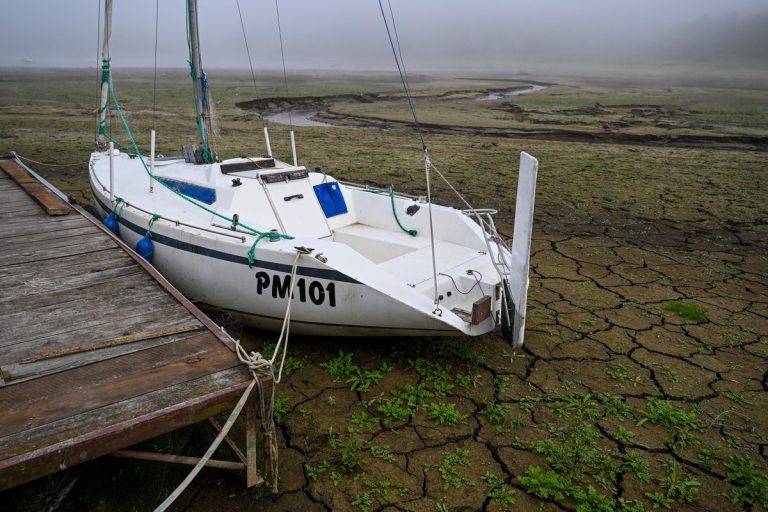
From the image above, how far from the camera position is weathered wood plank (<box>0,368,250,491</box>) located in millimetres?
2342

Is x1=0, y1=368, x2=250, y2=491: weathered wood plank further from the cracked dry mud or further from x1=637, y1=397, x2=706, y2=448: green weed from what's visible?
x1=637, y1=397, x2=706, y2=448: green weed

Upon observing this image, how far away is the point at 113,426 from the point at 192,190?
137 inches

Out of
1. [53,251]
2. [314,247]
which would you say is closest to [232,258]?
[314,247]

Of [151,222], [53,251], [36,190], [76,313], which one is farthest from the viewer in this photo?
[36,190]

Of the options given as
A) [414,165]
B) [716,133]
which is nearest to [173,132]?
[414,165]

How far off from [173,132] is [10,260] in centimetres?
1335

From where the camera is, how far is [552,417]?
12.4ft

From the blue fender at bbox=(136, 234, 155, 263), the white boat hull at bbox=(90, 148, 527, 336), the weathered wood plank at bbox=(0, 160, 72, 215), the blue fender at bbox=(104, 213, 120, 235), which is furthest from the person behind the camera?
the weathered wood plank at bbox=(0, 160, 72, 215)

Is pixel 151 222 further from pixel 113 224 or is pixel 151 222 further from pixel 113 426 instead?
pixel 113 426

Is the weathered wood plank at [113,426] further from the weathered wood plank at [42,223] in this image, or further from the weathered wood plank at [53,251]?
the weathered wood plank at [42,223]

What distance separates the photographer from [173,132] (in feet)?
55.5

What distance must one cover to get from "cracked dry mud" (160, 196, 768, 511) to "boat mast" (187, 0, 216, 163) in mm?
3209

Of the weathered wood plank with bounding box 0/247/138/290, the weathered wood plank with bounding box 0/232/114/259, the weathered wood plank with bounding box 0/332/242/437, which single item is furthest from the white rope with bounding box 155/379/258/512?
the weathered wood plank with bounding box 0/232/114/259

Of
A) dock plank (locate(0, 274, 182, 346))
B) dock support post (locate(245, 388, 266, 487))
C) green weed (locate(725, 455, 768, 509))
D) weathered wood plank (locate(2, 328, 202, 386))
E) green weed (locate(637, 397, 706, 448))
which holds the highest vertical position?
dock plank (locate(0, 274, 182, 346))
